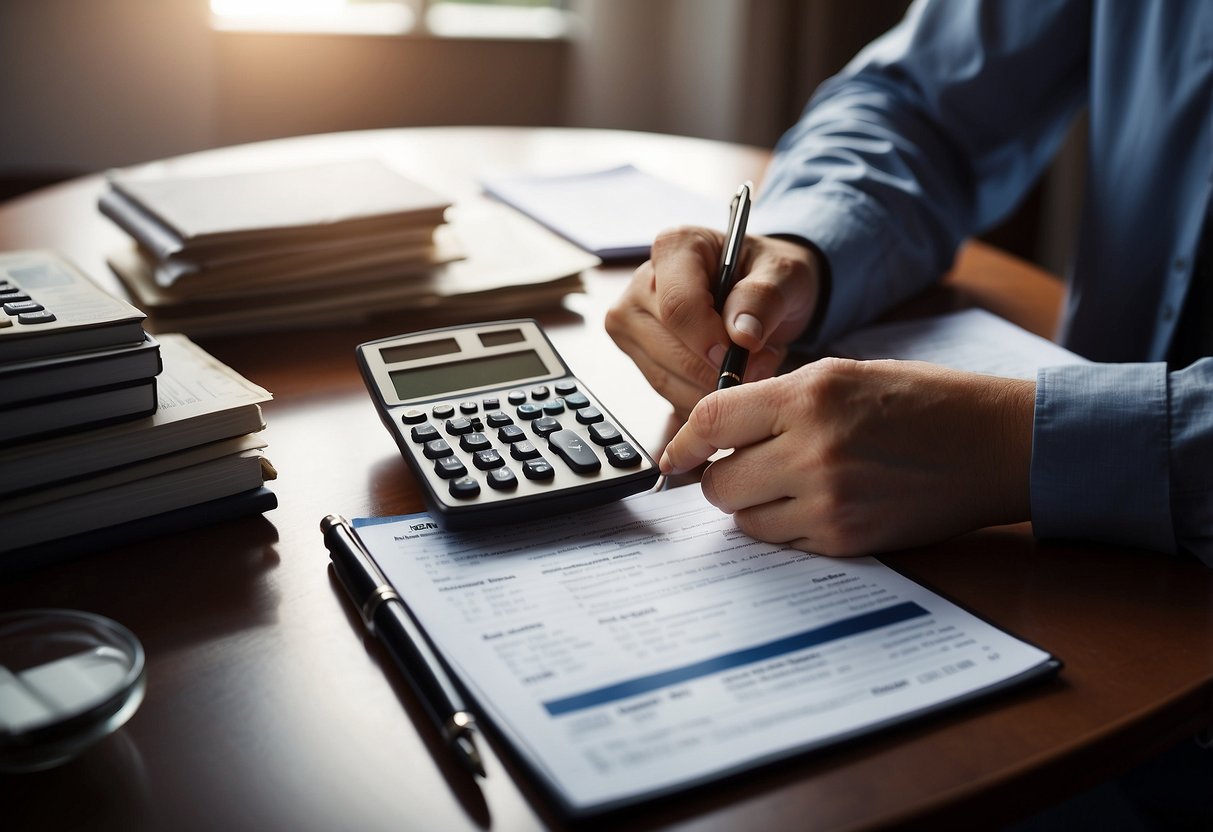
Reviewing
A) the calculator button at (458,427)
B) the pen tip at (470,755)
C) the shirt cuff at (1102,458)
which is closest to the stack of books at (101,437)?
the calculator button at (458,427)

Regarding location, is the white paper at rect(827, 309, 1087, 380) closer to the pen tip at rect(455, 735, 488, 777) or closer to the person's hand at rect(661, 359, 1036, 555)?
the person's hand at rect(661, 359, 1036, 555)

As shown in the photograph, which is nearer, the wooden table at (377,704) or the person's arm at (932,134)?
the wooden table at (377,704)

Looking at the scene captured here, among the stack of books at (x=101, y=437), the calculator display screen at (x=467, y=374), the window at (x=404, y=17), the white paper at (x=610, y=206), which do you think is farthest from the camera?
the window at (x=404, y=17)

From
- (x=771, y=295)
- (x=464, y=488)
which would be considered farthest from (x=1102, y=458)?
(x=464, y=488)

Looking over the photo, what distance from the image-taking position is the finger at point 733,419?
57cm

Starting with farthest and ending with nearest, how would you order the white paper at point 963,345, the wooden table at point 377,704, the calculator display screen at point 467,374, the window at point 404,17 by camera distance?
the window at point 404,17 < the white paper at point 963,345 < the calculator display screen at point 467,374 < the wooden table at point 377,704

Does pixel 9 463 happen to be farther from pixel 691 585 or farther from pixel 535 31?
pixel 535 31

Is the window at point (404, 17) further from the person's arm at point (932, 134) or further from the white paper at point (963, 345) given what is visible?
the white paper at point (963, 345)

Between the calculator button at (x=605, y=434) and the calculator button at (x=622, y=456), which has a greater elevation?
the calculator button at (x=605, y=434)

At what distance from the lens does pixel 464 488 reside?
0.54 m

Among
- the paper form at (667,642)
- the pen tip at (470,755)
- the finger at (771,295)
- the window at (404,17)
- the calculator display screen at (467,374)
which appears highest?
the window at (404,17)

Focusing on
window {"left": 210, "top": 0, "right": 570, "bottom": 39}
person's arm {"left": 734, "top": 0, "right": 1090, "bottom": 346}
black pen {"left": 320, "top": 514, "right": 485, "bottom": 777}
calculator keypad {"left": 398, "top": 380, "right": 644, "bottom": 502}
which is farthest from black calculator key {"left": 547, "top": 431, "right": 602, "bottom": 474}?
window {"left": 210, "top": 0, "right": 570, "bottom": 39}

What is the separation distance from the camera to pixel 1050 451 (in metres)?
0.57

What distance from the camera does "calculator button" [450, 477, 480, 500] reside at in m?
0.54
